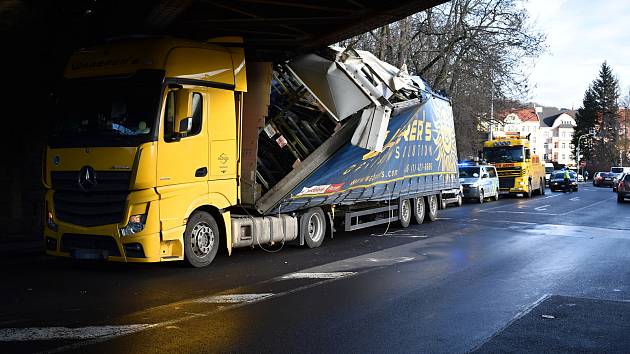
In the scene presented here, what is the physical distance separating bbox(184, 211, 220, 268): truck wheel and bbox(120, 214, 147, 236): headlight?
0.84m

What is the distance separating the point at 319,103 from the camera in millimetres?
12227

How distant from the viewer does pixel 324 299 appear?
289 inches

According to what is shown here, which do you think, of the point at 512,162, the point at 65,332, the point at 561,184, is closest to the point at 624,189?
the point at 512,162

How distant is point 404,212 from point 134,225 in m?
9.11

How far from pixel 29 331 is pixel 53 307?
1.09 m

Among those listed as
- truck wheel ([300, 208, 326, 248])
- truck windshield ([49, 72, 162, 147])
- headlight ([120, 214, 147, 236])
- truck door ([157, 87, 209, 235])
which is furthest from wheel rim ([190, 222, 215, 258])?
truck wheel ([300, 208, 326, 248])

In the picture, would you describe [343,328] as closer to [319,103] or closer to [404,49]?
[319,103]

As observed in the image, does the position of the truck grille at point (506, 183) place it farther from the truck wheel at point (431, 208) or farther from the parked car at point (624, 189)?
the truck wheel at point (431, 208)

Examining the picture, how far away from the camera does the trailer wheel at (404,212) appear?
1570 cm

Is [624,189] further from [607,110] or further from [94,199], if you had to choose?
[607,110]

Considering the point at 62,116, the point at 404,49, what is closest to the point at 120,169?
the point at 62,116

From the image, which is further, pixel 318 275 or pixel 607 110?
pixel 607 110

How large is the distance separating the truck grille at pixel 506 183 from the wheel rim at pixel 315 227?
2097 cm

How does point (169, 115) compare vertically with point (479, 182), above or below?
above
